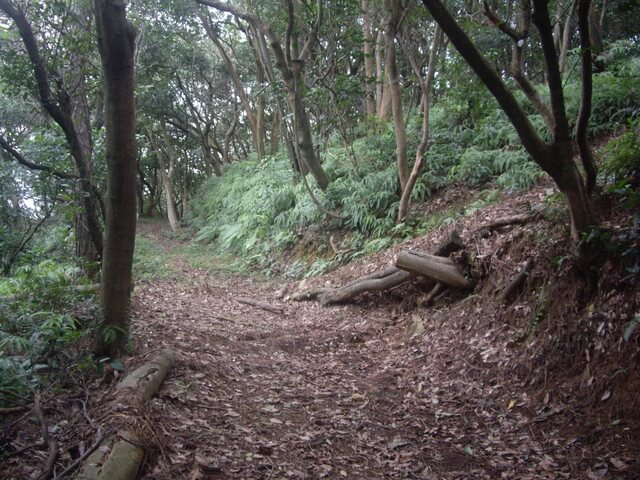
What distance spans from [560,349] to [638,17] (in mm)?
10410

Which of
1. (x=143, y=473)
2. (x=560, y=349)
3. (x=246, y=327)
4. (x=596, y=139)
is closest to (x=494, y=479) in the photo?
(x=560, y=349)

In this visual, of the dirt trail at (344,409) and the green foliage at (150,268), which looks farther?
the green foliage at (150,268)

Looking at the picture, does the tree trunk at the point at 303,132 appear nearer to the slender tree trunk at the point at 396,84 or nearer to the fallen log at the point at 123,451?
the slender tree trunk at the point at 396,84

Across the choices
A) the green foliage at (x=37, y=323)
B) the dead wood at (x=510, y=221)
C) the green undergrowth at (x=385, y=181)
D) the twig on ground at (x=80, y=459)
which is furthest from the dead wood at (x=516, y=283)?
the green foliage at (x=37, y=323)

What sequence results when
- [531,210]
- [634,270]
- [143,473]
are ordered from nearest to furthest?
[143,473]
[634,270]
[531,210]

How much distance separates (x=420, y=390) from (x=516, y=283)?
1705mm

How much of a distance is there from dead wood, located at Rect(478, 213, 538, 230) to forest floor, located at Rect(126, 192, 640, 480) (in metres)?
0.90

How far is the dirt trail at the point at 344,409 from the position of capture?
3.52 m

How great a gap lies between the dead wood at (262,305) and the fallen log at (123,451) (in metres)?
5.02

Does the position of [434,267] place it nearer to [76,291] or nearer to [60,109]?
[76,291]

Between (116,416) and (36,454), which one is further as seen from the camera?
(116,416)

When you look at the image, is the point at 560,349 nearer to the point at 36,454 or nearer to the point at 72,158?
the point at 36,454

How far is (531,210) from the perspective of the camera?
6.11 meters

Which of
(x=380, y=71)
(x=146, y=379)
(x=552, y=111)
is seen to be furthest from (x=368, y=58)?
(x=146, y=379)
